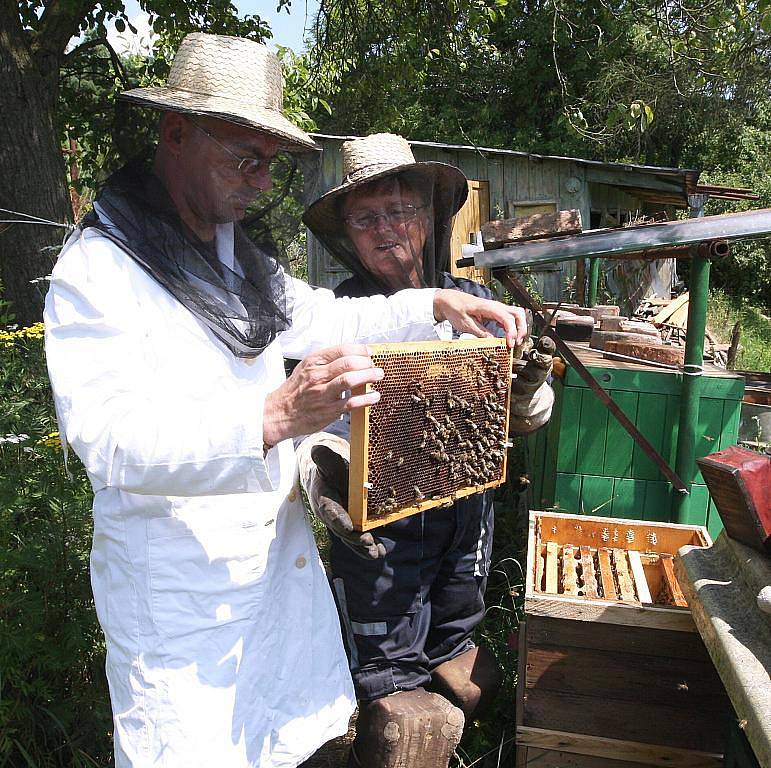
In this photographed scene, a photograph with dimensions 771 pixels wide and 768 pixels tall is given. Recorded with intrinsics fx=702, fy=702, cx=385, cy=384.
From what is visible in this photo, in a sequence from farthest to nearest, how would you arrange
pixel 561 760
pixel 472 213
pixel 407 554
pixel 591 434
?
pixel 472 213 → pixel 591 434 → pixel 407 554 → pixel 561 760

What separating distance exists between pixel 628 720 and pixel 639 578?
464 mm

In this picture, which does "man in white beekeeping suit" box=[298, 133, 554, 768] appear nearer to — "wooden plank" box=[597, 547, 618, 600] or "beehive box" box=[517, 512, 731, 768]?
"beehive box" box=[517, 512, 731, 768]

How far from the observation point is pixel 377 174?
2.57 m

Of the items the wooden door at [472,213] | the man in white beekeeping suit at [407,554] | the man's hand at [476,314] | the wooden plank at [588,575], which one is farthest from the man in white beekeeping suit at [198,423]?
the wooden door at [472,213]

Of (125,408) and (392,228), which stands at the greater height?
(392,228)

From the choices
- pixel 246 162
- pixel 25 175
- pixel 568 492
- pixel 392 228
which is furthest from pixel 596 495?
pixel 25 175

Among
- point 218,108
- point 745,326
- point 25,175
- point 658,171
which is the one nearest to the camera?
point 218,108

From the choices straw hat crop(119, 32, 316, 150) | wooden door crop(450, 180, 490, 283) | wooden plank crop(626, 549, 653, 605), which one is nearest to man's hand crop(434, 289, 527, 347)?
straw hat crop(119, 32, 316, 150)

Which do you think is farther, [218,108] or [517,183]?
[517,183]

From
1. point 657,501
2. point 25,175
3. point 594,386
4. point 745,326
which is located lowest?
point 657,501

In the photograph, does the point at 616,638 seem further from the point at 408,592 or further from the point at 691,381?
the point at 691,381

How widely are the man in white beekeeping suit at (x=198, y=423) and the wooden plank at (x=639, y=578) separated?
1113 millimetres

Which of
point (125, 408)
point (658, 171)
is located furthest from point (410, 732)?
point (658, 171)

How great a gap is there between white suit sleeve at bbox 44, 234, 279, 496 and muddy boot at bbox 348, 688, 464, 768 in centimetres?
123
